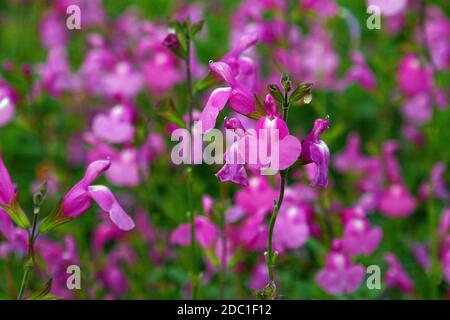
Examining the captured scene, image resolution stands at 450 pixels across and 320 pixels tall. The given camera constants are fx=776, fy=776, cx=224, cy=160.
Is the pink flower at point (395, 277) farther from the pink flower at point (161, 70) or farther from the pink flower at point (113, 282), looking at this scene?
the pink flower at point (161, 70)

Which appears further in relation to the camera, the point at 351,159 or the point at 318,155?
the point at 351,159

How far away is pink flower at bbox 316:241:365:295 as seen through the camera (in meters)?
1.75

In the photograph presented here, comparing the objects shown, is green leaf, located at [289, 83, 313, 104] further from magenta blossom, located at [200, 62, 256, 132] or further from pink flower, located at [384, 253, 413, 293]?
pink flower, located at [384, 253, 413, 293]

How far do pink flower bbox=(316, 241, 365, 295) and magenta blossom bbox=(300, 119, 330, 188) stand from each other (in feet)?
1.73

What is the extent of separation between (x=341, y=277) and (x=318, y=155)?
1.86 feet

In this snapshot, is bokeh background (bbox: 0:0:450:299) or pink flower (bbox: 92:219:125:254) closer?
bokeh background (bbox: 0:0:450:299)

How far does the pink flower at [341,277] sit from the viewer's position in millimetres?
1750

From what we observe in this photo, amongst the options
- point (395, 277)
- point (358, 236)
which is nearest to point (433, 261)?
point (395, 277)

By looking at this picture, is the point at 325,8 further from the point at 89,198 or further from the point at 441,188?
the point at 89,198

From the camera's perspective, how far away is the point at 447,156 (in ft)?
8.27

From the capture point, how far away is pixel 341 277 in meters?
1.76

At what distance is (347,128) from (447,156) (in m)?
0.48

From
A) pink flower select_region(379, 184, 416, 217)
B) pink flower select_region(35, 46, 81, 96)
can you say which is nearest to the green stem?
pink flower select_region(379, 184, 416, 217)
